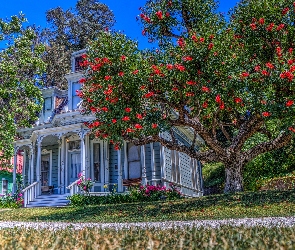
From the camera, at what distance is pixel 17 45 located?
18.8 m

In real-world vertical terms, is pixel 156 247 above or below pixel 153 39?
below

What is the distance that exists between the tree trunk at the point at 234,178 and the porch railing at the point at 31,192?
34.6ft

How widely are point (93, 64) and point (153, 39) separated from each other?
3.32 metres

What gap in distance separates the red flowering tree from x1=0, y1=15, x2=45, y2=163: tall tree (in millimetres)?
7268

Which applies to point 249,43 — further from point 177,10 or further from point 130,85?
point 130,85

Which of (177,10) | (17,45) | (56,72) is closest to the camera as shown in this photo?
(177,10)

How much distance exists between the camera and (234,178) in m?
12.8

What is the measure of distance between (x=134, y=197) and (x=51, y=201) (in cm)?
469

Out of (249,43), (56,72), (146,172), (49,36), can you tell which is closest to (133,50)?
(249,43)

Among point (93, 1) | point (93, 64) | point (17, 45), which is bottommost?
point (93, 64)

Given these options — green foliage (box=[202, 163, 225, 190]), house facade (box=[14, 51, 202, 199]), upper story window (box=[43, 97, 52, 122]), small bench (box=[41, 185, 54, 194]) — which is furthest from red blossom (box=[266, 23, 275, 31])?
upper story window (box=[43, 97, 52, 122])

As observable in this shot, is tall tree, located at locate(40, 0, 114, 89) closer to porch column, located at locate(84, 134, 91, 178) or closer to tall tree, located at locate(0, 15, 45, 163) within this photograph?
tall tree, located at locate(0, 15, 45, 163)

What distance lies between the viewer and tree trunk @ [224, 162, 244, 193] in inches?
496

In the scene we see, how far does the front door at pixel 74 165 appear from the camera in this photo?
→ 19969mm
